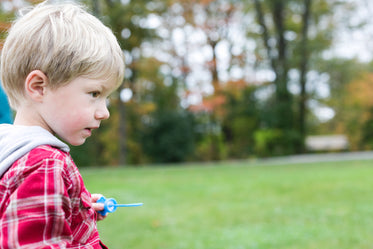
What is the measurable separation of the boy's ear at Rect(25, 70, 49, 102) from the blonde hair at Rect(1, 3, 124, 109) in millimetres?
13

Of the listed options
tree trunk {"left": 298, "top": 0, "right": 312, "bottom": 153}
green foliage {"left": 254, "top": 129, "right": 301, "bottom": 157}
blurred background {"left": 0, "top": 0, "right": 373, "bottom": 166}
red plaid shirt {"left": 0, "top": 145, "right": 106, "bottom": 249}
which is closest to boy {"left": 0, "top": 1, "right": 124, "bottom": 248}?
red plaid shirt {"left": 0, "top": 145, "right": 106, "bottom": 249}

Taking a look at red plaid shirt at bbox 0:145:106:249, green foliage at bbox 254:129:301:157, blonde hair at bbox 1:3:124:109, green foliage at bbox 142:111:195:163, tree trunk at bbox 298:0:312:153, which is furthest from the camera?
tree trunk at bbox 298:0:312:153

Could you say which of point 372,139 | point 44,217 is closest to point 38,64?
point 44,217

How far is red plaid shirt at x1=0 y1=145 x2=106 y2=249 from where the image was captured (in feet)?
2.99

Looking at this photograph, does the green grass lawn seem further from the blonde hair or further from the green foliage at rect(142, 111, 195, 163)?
the green foliage at rect(142, 111, 195, 163)

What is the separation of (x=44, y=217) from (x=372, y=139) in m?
24.3

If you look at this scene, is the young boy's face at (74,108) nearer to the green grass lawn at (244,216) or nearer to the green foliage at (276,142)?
the green grass lawn at (244,216)

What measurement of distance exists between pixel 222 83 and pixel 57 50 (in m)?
18.5

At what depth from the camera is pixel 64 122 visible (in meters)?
1.10

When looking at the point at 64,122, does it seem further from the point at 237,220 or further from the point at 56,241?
the point at 237,220

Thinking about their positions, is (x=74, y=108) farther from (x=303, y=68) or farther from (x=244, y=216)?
(x=303, y=68)

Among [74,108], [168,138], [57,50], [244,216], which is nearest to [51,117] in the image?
[74,108]

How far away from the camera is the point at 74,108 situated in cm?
110

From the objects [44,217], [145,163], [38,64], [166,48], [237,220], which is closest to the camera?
[44,217]
